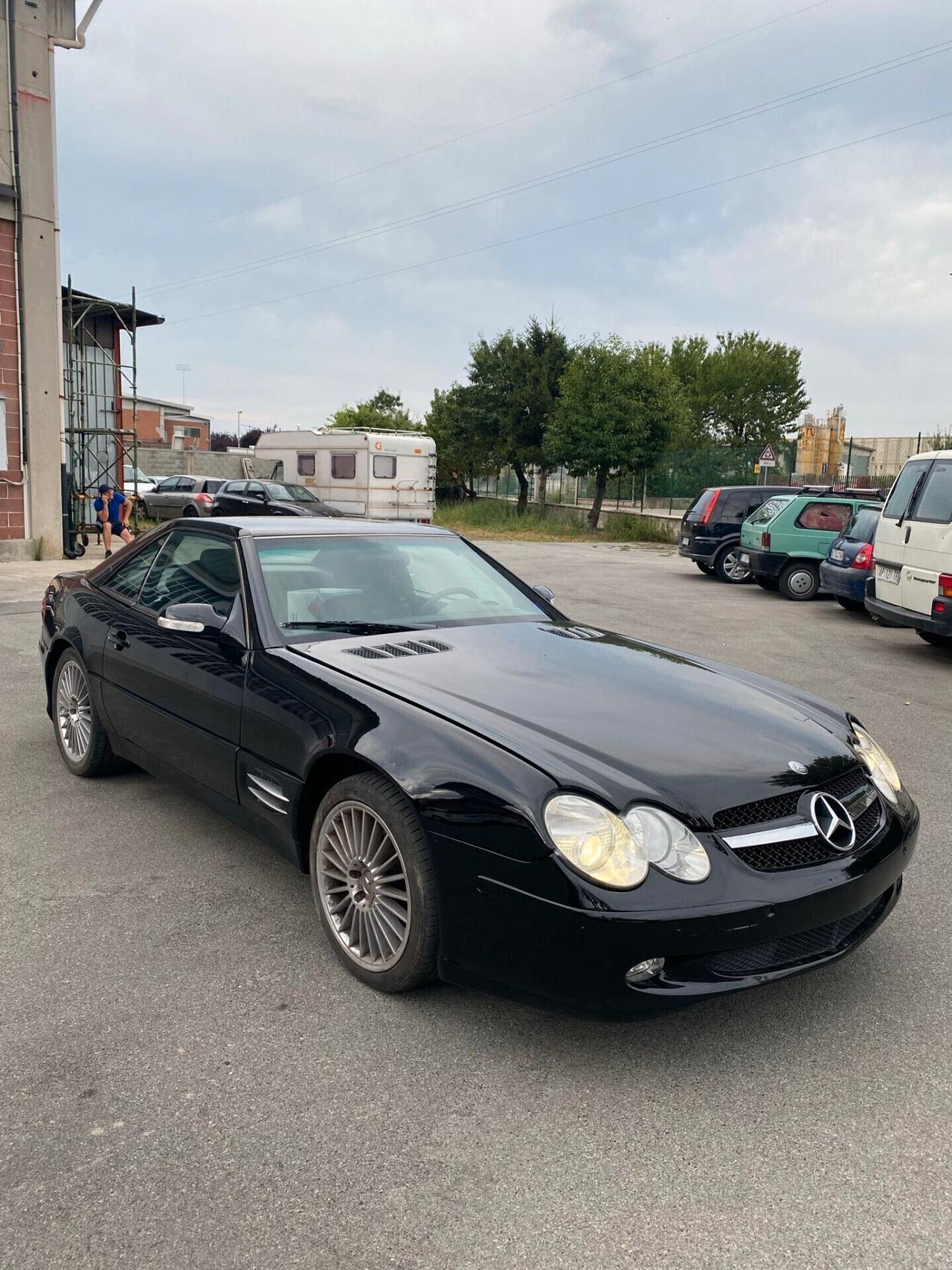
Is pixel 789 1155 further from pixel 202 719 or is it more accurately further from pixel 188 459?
pixel 188 459

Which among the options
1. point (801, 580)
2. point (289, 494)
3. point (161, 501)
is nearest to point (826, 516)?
point (801, 580)

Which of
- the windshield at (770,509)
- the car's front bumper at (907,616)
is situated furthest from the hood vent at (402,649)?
the windshield at (770,509)

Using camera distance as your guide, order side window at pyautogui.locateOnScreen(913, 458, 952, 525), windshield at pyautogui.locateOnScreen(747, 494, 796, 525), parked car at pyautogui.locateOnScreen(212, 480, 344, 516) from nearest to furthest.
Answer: side window at pyautogui.locateOnScreen(913, 458, 952, 525), windshield at pyautogui.locateOnScreen(747, 494, 796, 525), parked car at pyautogui.locateOnScreen(212, 480, 344, 516)

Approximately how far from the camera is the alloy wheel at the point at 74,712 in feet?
16.5

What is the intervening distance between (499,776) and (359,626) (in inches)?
56.4

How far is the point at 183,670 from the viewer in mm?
4035

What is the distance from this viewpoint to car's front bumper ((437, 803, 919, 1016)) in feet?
8.23

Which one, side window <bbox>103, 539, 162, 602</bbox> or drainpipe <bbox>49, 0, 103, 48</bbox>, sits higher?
drainpipe <bbox>49, 0, 103, 48</bbox>

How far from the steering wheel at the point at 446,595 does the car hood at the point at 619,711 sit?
8.4 inches

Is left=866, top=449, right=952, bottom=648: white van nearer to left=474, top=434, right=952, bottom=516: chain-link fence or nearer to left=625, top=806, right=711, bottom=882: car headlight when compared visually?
left=625, top=806, right=711, bottom=882: car headlight

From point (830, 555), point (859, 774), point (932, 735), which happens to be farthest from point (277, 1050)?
point (830, 555)

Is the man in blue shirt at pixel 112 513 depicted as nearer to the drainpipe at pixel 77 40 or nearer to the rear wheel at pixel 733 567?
the drainpipe at pixel 77 40

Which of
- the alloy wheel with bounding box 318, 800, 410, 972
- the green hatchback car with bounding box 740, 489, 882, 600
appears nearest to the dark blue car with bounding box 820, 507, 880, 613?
the green hatchback car with bounding box 740, 489, 882, 600

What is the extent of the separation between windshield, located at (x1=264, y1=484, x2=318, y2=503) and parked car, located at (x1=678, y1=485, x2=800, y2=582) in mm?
10028
